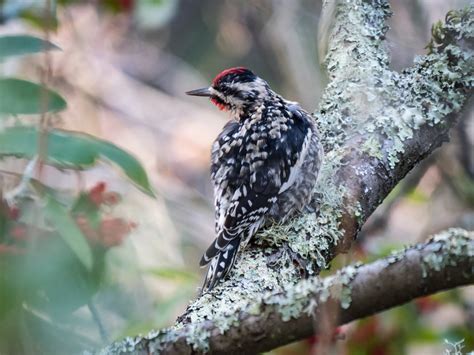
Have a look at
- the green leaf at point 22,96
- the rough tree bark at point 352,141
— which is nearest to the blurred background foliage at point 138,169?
the green leaf at point 22,96

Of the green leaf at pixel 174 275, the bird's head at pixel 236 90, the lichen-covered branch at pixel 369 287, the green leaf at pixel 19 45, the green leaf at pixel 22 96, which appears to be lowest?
the lichen-covered branch at pixel 369 287

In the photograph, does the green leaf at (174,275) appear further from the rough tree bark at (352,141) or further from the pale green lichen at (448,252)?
the pale green lichen at (448,252)

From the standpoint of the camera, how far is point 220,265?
287 centimetres

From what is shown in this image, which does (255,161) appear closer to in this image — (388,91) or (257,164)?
(257,164)

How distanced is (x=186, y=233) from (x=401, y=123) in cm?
305

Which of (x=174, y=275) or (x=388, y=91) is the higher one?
(x=388, y=91)

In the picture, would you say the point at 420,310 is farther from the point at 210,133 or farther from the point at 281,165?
the point at 210,133

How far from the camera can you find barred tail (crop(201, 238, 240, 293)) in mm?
2781

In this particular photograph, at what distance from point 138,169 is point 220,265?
562 millimetres

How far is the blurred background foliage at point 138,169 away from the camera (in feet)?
6.85

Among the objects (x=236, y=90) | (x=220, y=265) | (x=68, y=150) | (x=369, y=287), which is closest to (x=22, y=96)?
(x=68, y=150)

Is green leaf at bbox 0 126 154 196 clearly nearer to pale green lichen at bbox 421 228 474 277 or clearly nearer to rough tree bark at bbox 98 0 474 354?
rough tree bark at bbox 98 0 474 354

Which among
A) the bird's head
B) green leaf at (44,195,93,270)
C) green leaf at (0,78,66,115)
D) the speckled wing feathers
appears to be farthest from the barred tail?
the bird's head

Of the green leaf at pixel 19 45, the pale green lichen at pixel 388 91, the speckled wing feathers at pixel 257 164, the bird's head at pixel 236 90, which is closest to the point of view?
the green leaf at pixel 19 45
